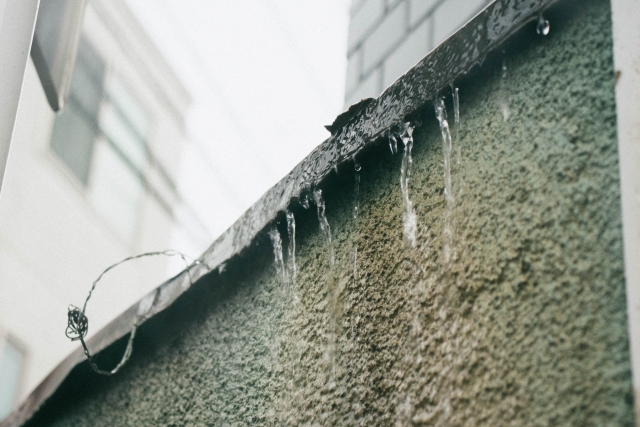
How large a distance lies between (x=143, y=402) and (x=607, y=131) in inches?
70.6

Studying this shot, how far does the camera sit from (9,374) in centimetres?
912

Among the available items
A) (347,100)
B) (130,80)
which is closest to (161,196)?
(130,80)

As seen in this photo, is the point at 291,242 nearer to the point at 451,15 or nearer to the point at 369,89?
the point at 451,15

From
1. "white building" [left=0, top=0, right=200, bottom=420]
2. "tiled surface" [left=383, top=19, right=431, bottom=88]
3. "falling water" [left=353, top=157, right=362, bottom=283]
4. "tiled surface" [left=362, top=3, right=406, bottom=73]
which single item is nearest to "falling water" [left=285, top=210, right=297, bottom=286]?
"falling water" [left=353, top=157, right=362, bottom=283]

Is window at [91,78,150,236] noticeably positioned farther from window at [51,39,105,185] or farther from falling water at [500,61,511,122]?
falling water at [500,61,511,122]

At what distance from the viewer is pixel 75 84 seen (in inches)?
428

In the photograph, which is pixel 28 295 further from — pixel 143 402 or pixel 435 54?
pixel 435 54

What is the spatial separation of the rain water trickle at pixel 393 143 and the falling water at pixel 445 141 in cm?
13

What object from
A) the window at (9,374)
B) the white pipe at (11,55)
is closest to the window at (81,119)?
the window at (9,374)

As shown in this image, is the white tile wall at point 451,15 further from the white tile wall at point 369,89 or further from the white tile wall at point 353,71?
the white tile wall at point 353,71

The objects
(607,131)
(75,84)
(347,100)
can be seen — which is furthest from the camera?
(75,84)

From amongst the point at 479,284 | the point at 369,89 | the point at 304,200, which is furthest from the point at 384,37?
the point at 479,284

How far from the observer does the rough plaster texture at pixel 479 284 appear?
981 mm

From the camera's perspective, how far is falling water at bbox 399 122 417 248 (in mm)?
1404
